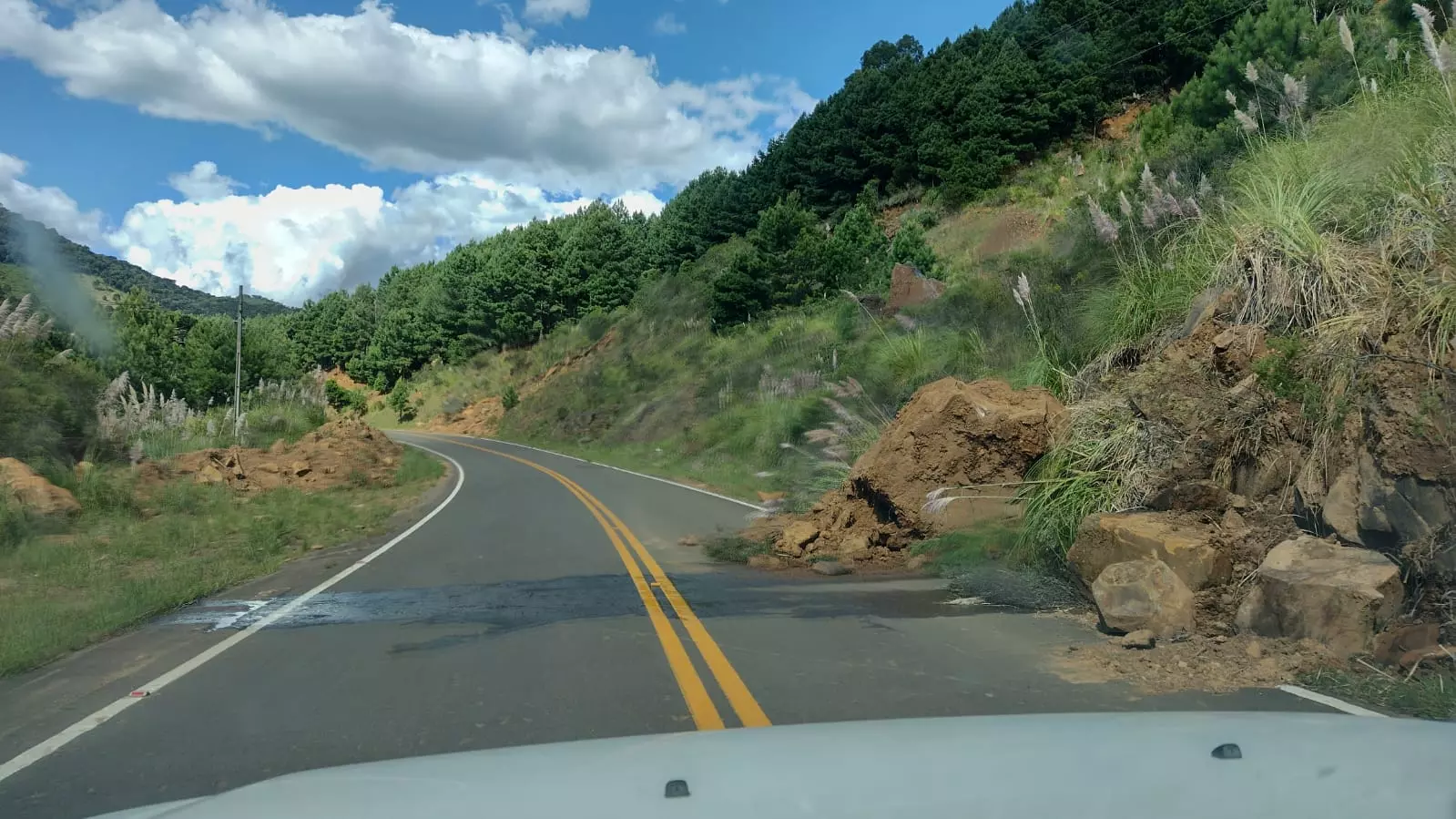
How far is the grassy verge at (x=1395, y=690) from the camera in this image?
5.56 m

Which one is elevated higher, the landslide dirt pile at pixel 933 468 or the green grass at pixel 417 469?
the landslide dirt pile at pixel 933 468

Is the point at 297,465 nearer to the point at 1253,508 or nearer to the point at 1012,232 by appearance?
the point at 1253,508

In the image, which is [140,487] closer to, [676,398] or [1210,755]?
[1210,755]

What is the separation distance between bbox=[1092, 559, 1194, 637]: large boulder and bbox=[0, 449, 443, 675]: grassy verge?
8.20 meters

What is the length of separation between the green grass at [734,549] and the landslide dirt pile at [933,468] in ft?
1.11

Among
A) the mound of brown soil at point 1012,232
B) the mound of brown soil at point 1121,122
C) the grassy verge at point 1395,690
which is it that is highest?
the mound of brown soil at point 1121,122

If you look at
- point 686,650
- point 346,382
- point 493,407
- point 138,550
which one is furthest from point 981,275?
point 346,382

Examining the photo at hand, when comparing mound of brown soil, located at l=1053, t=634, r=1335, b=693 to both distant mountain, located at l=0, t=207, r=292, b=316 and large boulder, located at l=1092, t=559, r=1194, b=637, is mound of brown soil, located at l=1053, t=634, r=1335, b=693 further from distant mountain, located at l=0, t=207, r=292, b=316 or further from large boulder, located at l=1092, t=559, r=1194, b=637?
distant mountain, located at l=0, t=207, r=292, b=316

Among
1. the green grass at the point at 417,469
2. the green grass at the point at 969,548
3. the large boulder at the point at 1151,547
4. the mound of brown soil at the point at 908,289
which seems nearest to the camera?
the large boulder at the point at 1151,547

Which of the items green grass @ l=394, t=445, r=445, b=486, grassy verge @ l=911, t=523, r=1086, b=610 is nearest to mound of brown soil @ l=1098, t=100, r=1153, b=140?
green grass @ l=394, t=445, r=445, b=486

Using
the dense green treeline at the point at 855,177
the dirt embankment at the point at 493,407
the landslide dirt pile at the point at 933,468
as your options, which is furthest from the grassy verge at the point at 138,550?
the dirt embankment at the point at 493,407

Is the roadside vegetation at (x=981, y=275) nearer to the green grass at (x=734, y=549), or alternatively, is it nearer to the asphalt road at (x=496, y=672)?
the green grass at (x=734, y=549)

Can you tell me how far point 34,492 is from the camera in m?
16.7

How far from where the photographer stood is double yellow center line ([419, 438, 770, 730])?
6.08 meters
